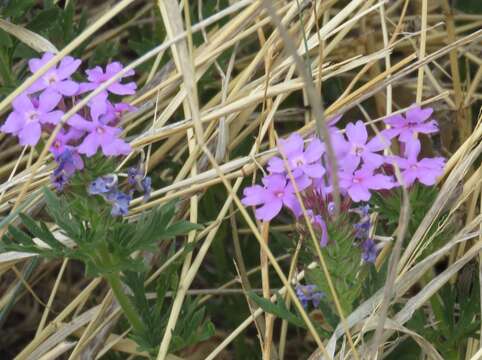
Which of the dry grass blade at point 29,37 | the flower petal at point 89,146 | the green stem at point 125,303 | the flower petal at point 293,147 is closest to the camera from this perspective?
the flower petal at point 89,146

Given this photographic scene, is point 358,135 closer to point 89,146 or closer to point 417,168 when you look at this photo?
point 417,168

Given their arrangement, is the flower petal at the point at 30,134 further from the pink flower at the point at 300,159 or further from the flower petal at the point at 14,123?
the pink flower at the point at 300,159

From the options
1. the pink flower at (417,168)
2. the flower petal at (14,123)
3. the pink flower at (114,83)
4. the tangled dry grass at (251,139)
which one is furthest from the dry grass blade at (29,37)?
the pink flower at (417,168)

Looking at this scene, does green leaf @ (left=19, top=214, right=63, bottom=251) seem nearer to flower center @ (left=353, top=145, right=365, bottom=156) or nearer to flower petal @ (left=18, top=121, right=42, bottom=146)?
flower petal @ (left=18, top=121, right=42, bottom=146)

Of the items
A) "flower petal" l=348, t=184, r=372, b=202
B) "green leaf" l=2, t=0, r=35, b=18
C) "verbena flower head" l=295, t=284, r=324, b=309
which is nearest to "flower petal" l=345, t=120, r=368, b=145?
"flower petal" l=348, t=184, r=372, b=202

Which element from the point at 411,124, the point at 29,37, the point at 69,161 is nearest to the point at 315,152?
the point at 411,124

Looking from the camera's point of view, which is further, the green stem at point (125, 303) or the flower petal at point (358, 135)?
the green stem at point (125, 303)

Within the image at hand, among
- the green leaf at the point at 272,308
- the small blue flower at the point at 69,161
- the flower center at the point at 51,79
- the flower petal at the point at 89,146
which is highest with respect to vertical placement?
the flower center at the point at 51,79
